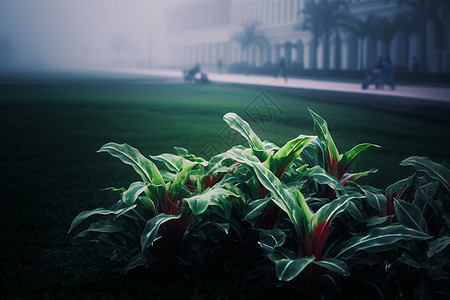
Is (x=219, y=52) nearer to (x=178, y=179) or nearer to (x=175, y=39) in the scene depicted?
(x=175, y=39)

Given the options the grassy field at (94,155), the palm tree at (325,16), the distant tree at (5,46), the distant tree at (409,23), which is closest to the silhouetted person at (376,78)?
the grassy field at (94,155)

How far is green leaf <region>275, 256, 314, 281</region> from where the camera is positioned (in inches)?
79.3

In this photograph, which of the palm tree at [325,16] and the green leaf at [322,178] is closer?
the green leaf at [322,178]

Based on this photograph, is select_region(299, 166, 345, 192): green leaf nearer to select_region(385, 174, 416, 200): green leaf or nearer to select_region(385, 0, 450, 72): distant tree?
select_region(385, 174, 416, 200): green leaf

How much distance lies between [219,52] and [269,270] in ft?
286

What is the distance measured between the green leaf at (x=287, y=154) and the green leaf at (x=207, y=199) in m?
0.32

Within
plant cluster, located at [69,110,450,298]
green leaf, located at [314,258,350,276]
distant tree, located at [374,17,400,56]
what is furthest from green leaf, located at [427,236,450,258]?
distant tree, located at [374,17,400,56]

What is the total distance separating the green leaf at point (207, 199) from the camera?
227cm

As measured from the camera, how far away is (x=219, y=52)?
87.6 metres

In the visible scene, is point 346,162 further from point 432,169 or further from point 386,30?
point 386,30

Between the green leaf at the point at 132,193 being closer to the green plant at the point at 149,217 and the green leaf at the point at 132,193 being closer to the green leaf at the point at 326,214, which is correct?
the green plant at the point at 149,217

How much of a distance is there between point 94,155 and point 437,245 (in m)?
→ 5.38

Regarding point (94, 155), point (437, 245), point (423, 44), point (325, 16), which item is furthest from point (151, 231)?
point (325, 16)

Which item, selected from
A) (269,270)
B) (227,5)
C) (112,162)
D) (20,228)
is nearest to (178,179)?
(269,270)
